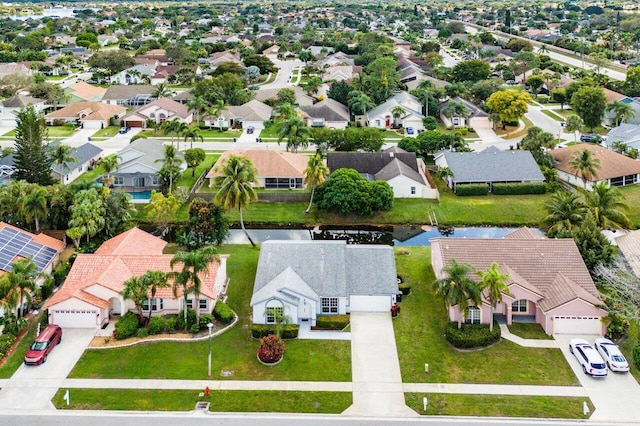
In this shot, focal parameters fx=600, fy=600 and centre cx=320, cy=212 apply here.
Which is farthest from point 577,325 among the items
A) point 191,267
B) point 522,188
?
point 522,188

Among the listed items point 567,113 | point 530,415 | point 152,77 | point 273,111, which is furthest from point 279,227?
point 152,77

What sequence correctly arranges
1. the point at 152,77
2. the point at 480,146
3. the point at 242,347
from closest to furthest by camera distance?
the point at 242,347 → the point at 480,146 → the point at 152,77

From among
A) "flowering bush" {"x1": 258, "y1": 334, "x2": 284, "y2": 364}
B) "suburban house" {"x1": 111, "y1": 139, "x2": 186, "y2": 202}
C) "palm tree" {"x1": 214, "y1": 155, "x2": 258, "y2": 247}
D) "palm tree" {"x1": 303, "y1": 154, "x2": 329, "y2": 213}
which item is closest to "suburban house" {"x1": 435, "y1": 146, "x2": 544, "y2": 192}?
"palm tree" {"x1": 303, "y1": 154, "x2": 329, "y2": 213}

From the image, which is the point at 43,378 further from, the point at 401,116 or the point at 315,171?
the point at 401,116

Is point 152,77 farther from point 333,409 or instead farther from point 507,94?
point 333,409

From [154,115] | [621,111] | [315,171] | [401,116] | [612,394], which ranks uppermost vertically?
[612,394]

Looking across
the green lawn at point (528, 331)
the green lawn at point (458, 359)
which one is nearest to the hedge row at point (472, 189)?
the green lawn at point (458, 359)

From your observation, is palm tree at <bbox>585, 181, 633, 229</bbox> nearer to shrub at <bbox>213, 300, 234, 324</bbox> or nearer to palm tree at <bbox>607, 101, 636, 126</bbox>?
shrub at <bbox>213, 300, 234, 324</bbox>
